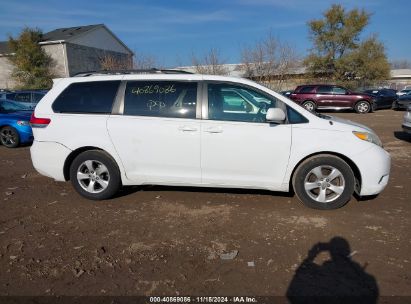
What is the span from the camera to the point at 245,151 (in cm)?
421

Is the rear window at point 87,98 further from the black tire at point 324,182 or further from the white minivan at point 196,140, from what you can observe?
the black tire at point 324,182

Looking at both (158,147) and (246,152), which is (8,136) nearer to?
(158,147)

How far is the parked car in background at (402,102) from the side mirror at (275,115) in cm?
1851

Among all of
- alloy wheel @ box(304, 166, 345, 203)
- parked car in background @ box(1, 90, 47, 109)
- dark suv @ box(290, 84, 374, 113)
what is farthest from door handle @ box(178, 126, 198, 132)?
dark suv @ box(290, 84, 374, 113)

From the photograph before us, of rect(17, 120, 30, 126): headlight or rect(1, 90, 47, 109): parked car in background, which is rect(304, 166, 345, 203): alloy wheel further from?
rect(1, 90, 47, 109): parked car in background

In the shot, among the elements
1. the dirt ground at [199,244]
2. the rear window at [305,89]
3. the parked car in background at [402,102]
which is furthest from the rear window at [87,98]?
the parked car in background at [402,102]

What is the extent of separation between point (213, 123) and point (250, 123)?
0.48m

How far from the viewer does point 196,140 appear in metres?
4.27

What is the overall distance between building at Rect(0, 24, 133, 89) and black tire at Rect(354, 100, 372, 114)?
877 inches

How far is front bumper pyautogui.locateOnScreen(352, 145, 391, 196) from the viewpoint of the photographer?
13.5 ft

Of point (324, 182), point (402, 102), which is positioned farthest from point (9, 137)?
point (402, 102)

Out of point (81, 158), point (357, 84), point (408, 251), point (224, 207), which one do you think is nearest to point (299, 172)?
point (224, 207)

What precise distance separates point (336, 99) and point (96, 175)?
1722cm

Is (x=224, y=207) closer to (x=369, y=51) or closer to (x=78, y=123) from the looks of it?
(x=78, y=123)
